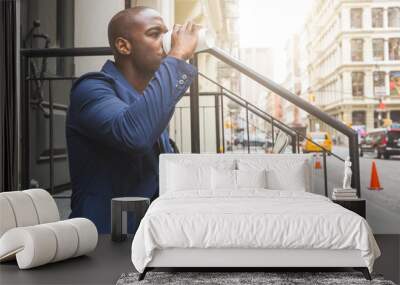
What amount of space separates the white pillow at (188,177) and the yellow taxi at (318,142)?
1.06 m

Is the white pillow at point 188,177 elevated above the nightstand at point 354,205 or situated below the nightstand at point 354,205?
above

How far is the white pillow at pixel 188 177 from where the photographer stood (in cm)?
411

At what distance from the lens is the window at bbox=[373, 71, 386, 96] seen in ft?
16.0

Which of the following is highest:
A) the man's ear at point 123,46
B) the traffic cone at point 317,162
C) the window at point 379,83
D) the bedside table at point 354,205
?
the man's ear at point 123,46

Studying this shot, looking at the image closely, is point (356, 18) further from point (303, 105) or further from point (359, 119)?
point (303, 105)

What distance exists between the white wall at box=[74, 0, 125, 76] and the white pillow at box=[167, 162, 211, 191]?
1147 millimetres


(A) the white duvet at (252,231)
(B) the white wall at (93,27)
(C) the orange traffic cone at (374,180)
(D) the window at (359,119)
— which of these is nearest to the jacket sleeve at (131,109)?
(B) the white wall at (93,27)

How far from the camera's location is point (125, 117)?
13.9 ft

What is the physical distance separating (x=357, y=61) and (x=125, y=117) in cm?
230

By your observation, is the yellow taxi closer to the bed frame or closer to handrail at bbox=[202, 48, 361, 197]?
handrail at bbox=[202, 48, 361, 197]

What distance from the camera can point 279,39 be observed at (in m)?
5.12

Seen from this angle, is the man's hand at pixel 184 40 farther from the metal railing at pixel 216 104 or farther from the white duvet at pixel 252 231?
the white duvet at pixel 252 231

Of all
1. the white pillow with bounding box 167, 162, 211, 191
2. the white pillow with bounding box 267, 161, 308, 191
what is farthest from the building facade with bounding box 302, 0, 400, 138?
the white pillow with bounding box 167, 162, 211, 191

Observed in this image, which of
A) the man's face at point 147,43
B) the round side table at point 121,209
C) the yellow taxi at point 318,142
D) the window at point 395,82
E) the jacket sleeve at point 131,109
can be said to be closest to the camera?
the round side table at point 121,209
